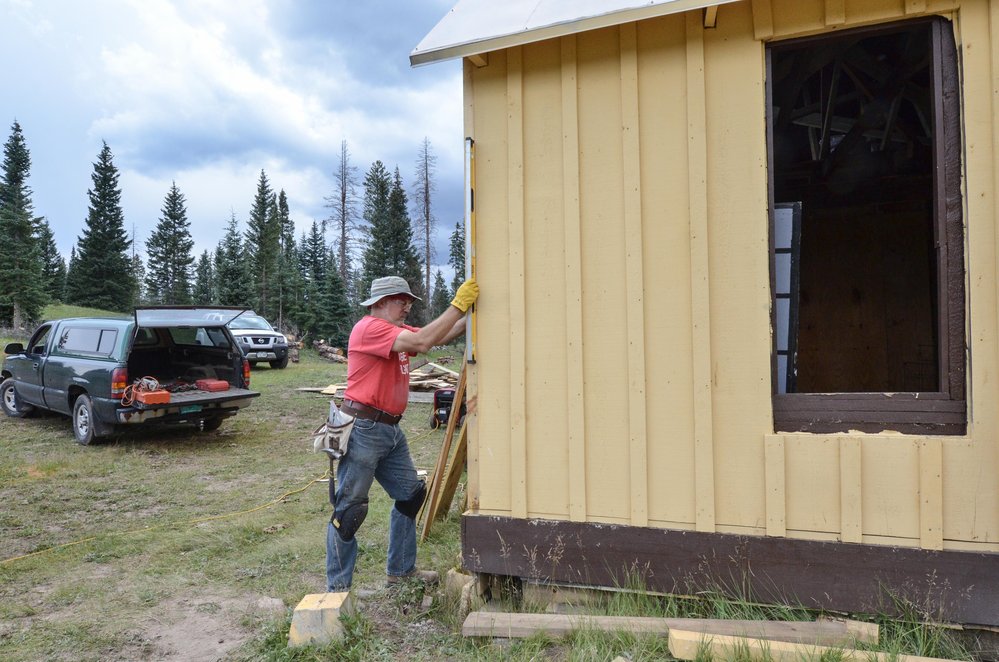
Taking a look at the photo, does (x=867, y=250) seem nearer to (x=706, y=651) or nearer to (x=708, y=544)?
(x=708, y=544)

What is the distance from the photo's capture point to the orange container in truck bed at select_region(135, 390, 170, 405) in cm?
781

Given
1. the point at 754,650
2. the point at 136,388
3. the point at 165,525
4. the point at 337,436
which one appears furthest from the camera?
the point at 136,388

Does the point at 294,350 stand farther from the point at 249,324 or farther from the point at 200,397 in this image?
the point at 200,397

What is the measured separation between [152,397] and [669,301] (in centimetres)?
735

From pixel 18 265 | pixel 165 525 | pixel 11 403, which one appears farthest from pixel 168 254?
pixel 165 525

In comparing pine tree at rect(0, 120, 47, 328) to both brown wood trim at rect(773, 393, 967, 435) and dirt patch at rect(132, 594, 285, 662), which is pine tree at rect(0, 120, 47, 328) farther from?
brown wood trim at rect(773, 393, 967, 435)

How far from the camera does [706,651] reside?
2.65 meters

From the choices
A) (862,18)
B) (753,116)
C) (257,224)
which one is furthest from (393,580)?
(257,224)

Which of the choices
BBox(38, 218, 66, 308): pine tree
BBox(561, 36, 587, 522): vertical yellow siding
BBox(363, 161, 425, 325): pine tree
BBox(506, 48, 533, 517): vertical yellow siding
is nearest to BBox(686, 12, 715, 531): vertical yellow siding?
BBox(561, 36, 587, 522): vertical yellow siding

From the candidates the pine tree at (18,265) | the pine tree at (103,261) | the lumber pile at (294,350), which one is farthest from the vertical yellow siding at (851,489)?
the pine tree at (103,261)

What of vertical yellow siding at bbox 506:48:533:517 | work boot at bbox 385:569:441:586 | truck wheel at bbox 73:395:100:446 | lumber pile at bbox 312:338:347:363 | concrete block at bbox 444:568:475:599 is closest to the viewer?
vertical yellow siding at bbox 506:48:533:517

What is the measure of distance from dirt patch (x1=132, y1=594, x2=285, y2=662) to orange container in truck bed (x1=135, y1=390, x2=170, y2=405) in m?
4.76

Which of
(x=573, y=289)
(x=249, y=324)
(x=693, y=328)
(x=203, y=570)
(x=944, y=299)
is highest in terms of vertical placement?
(x=249, y=324)

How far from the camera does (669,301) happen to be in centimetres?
311
